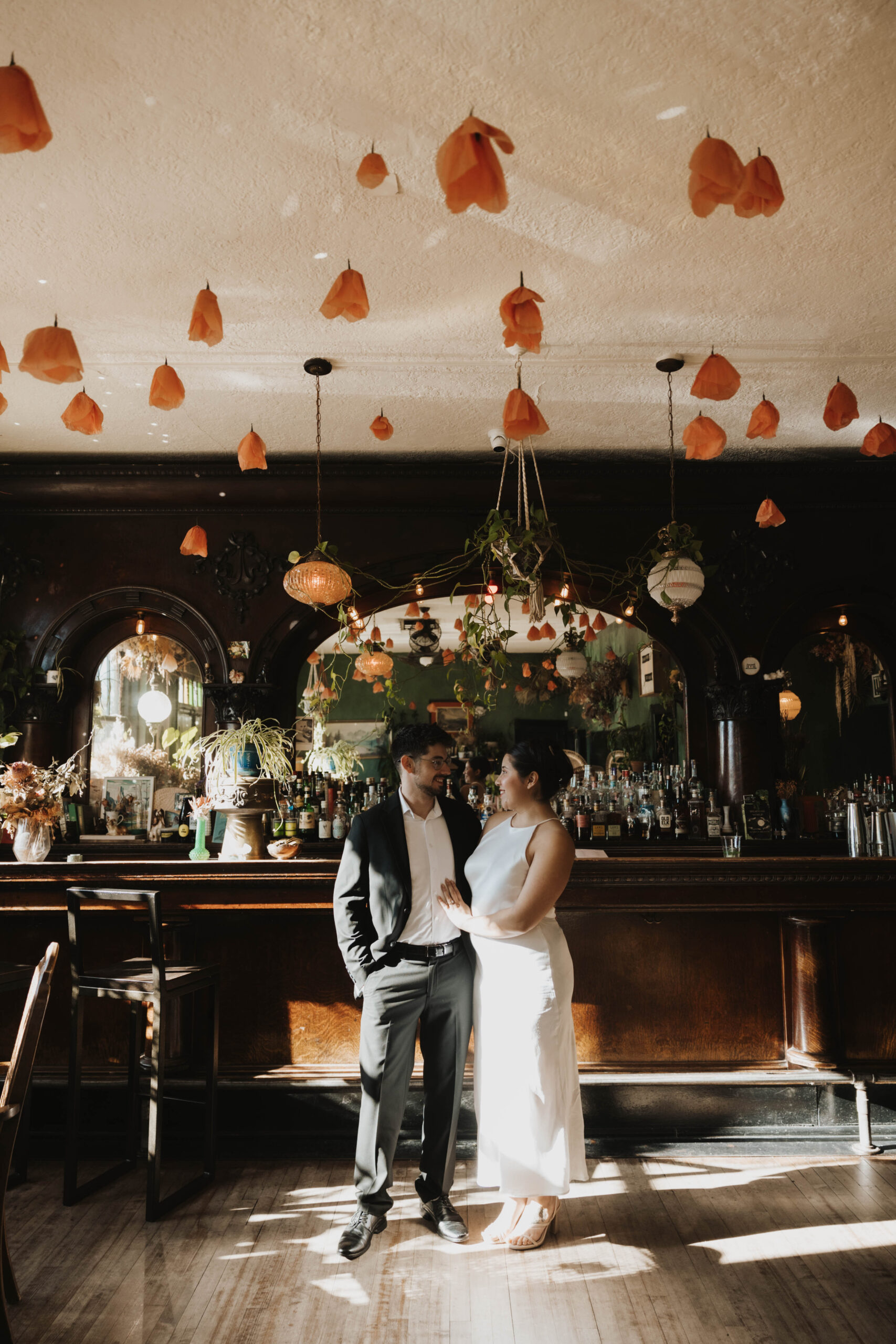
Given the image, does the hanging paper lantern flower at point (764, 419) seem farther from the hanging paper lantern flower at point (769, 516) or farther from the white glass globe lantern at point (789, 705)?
the white glass globe lantern at point (789, 705)

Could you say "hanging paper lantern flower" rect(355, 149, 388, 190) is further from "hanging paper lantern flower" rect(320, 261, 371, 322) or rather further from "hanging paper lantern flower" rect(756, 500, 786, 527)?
"hanging paper lantern flower" rect(756, 500, 786, 527)

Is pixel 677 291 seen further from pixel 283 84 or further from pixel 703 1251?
pixel 703 1251

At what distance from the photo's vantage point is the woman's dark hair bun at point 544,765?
329cm

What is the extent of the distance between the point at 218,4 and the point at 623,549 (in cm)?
463

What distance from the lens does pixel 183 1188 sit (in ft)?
12.2

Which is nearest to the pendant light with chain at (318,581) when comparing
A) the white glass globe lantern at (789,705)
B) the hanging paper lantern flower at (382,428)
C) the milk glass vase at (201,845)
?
the hanging paper lantern flower at (382,428)

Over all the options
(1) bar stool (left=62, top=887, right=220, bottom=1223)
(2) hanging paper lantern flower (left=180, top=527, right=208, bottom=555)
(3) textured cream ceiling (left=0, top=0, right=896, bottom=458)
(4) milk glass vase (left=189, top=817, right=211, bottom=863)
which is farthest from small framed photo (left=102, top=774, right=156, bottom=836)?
(1) bar stool (left=62, top=887, right=220, bottom=1223)

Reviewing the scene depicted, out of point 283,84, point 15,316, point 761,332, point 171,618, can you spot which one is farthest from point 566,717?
point 283,84

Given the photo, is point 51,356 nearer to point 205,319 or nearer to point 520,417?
point 205,319

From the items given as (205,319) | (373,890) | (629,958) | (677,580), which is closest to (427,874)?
(373,890)

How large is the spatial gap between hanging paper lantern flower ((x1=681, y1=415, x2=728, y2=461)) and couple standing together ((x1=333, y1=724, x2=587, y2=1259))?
1815 millimetres

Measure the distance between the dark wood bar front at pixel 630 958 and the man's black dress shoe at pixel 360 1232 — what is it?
0.92 meters

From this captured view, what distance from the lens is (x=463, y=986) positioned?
11.2ft

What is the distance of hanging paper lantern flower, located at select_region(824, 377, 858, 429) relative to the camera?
4031 mm
